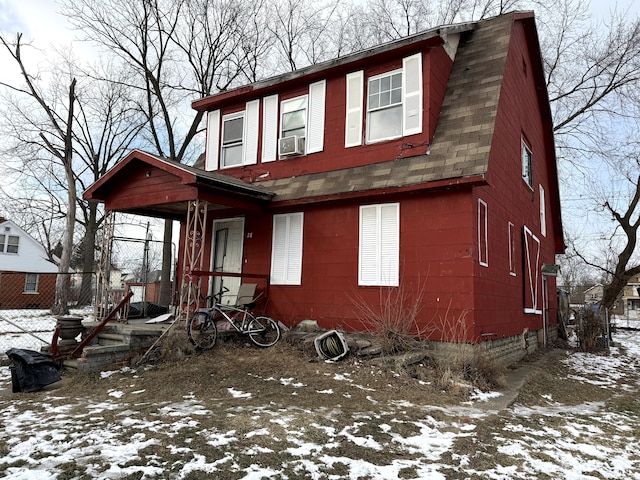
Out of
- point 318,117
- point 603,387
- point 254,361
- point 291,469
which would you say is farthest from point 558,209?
point 291,469

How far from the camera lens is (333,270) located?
9203mm

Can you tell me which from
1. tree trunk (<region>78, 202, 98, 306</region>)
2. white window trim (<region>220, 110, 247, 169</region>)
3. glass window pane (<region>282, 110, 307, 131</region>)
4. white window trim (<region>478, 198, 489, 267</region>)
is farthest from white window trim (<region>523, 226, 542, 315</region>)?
tree trunk (<region>78, 202, 98, 306</region>)

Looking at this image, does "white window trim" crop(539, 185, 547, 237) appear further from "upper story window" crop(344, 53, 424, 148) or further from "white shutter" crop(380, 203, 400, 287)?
"white shutter" crop(380, 203, 400, 287)

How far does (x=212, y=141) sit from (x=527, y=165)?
27.8 feet

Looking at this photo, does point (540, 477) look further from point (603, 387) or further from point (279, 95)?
point (279, 95)

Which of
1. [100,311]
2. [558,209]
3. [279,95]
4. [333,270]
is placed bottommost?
[100,311]

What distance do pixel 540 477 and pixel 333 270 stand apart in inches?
231

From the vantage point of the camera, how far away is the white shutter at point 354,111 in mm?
9547

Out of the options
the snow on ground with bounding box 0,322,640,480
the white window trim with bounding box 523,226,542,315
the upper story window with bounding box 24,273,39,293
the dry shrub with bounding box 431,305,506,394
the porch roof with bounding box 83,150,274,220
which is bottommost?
the snow on ground with bounding box 0,322,640,480

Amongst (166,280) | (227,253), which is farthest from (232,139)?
(166,280)

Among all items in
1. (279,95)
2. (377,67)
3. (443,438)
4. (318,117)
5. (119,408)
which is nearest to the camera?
(443,438)

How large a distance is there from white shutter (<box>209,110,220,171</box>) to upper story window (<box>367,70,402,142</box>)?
4374 millimetres

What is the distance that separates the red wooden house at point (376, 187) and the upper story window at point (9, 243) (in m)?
23.0

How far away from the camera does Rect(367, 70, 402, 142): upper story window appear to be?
920 cm
